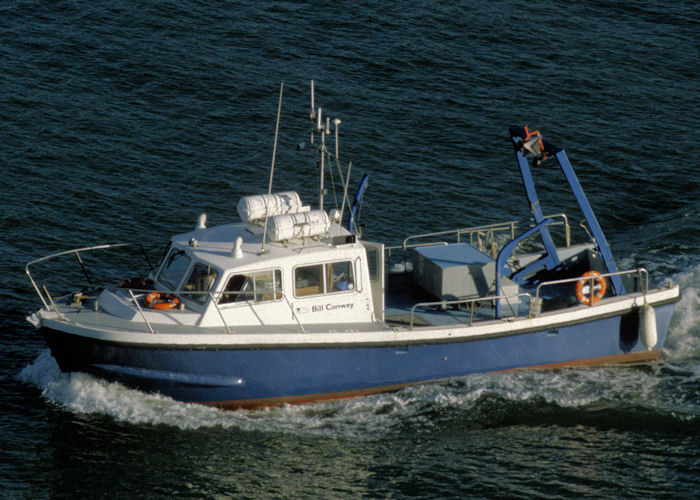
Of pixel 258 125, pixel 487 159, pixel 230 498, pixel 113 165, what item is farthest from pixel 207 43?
pixel 230 498

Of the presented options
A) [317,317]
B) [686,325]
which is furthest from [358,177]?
[317,317]

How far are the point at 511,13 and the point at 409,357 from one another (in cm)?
2300

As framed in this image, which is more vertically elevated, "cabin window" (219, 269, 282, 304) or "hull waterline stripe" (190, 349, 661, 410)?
"cabin window" (219, 269, 282, 304)

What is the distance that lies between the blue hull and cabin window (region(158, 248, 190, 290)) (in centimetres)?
167

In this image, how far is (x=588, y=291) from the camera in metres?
17.1

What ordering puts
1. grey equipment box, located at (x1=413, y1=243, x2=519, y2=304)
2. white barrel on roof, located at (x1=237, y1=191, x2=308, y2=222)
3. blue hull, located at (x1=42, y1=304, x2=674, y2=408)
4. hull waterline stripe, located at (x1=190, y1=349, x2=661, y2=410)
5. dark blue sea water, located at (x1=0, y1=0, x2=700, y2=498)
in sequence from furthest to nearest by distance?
grey equipment box, located at (x1=413, y1=243, x2=519, y2=304)
white barrel on roof, located at (x1=237, y1=191, x2=308, y2=222)
hull waterline stripe, located at (x1=190, y1=349, x2=661, y2=410)
blue hull, located at (x1=42, y1=304, x2=674, y2=408)
dark blue sea water, located at (x1=0, y1=0, x2=700, y2=498)

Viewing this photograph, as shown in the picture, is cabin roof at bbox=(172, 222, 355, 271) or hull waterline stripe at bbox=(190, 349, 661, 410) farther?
hull waterline stripe at bbox=(190, 349, 661, 410)

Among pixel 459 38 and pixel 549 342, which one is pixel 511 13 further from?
pixel 549 342

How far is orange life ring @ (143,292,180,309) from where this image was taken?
15.3 metres

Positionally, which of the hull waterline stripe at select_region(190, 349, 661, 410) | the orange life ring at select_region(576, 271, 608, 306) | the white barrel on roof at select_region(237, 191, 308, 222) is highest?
the white barrel on roof at select_region(237, 191, 308, 222)

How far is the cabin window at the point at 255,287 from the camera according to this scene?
50.1ft

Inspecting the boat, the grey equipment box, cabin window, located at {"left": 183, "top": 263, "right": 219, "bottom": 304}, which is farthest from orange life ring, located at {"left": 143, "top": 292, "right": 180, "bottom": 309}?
the grey equipment box

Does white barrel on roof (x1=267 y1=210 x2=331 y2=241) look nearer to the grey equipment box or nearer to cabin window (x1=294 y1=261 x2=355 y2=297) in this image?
cabin window (x1=294 y1=261 x2=355 y2=297)

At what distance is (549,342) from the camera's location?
16875mm
